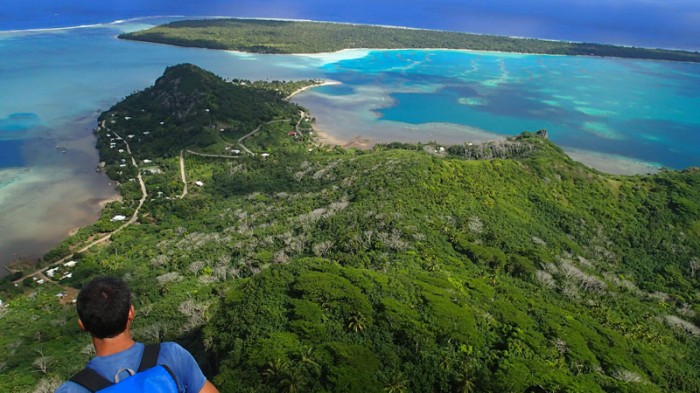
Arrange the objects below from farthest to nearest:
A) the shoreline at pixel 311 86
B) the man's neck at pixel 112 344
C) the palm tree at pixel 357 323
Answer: the shoreline at pixel 311 86, the palm tree at pixel 357 323, the man's neck at pixel 112 344

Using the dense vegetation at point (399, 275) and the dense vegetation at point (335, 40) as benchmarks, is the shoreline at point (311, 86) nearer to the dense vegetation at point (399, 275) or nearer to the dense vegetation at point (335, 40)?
the dense vegetation at point (399, 275)

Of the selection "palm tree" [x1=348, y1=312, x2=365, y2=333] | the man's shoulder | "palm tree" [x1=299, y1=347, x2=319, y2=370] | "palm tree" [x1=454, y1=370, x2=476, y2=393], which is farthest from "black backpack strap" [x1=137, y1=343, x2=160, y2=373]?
"palm tree" [x1=348, y1=312, x2=365, y2=333]

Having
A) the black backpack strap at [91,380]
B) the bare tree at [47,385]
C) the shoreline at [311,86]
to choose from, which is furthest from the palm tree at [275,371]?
the shoreline at [311,86]

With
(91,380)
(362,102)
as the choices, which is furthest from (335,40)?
(91,380)

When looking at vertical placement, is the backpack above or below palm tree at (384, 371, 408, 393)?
above

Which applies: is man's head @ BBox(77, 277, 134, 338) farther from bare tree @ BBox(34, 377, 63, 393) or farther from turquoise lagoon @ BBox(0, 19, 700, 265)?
turquoise lagoon @ BBox(0, 19, 700, 265)

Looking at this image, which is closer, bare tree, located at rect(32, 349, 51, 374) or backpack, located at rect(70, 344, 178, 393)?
backpack, located at rect(70, 344, 178, 393)
